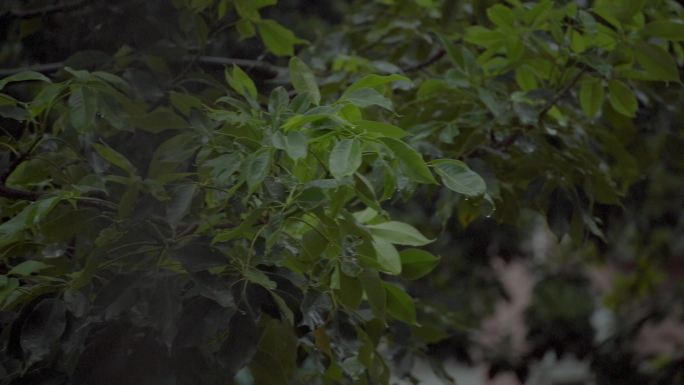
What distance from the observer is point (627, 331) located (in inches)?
150

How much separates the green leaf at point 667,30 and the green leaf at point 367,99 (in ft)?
3.00

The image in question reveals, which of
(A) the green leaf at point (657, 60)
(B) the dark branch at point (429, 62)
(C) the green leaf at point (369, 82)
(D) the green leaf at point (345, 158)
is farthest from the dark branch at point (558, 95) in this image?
(D) the green leaf at point (345, 158)

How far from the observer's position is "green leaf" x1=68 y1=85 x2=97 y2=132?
5.78 feet

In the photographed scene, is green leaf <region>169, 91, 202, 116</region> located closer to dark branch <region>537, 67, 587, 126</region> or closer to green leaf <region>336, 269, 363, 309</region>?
green leaf <region>336, 269, 363, 309</region>

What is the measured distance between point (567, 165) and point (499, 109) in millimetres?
250

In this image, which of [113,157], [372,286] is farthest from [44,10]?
[372,286]

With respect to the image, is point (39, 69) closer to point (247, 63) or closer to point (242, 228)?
point (247, 63)

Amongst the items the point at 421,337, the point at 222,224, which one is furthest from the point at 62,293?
the point at 421,337

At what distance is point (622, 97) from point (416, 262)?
2.63 feet

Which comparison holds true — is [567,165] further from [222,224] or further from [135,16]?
[135,16]

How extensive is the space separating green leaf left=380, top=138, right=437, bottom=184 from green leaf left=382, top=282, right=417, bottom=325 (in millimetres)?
355

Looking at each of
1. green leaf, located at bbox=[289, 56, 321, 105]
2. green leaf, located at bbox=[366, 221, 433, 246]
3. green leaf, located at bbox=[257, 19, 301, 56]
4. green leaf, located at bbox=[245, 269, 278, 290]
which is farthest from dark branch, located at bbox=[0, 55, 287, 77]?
green leaf, located at bbox=[245, 269, 278, 290]

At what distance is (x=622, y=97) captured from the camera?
7.61ft

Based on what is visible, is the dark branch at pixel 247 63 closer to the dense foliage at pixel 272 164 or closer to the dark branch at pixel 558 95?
the dense foliage at pixel 272 164
